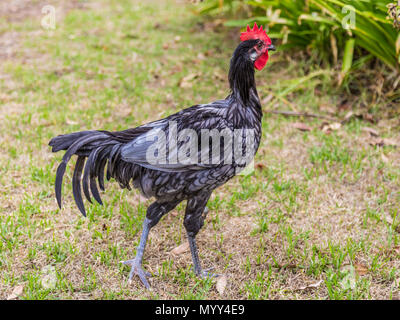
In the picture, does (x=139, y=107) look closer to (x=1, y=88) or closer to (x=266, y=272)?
(x=1, y=88)

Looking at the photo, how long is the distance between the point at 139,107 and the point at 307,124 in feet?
6.94

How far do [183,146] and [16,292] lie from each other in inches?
61.1

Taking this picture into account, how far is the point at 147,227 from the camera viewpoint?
10.3 feet

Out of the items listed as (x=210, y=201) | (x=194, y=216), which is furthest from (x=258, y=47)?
(x=210, y=201)

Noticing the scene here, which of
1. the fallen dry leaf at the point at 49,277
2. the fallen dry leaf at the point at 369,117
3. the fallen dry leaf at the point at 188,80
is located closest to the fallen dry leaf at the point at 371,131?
the fallen dry leaf at the point at 369,117

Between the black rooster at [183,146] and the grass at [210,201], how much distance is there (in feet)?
1.51

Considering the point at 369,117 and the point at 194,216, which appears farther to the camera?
the point at 369,117

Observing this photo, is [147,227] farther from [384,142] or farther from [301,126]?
[384,142]

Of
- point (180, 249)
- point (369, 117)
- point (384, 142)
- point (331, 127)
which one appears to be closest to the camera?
point (180, 249)

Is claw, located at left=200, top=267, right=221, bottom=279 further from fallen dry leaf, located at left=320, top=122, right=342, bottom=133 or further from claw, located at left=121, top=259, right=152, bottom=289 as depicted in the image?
fallen dry leaf, located at left=320, top=122, right=342, bottom=133

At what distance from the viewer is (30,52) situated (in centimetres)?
703

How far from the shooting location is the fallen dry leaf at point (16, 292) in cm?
292

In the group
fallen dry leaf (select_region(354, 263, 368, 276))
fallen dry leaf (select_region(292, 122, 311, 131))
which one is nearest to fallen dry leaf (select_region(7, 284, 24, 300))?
fallen dry leaf (select_region(354, 263, 368, 276))
